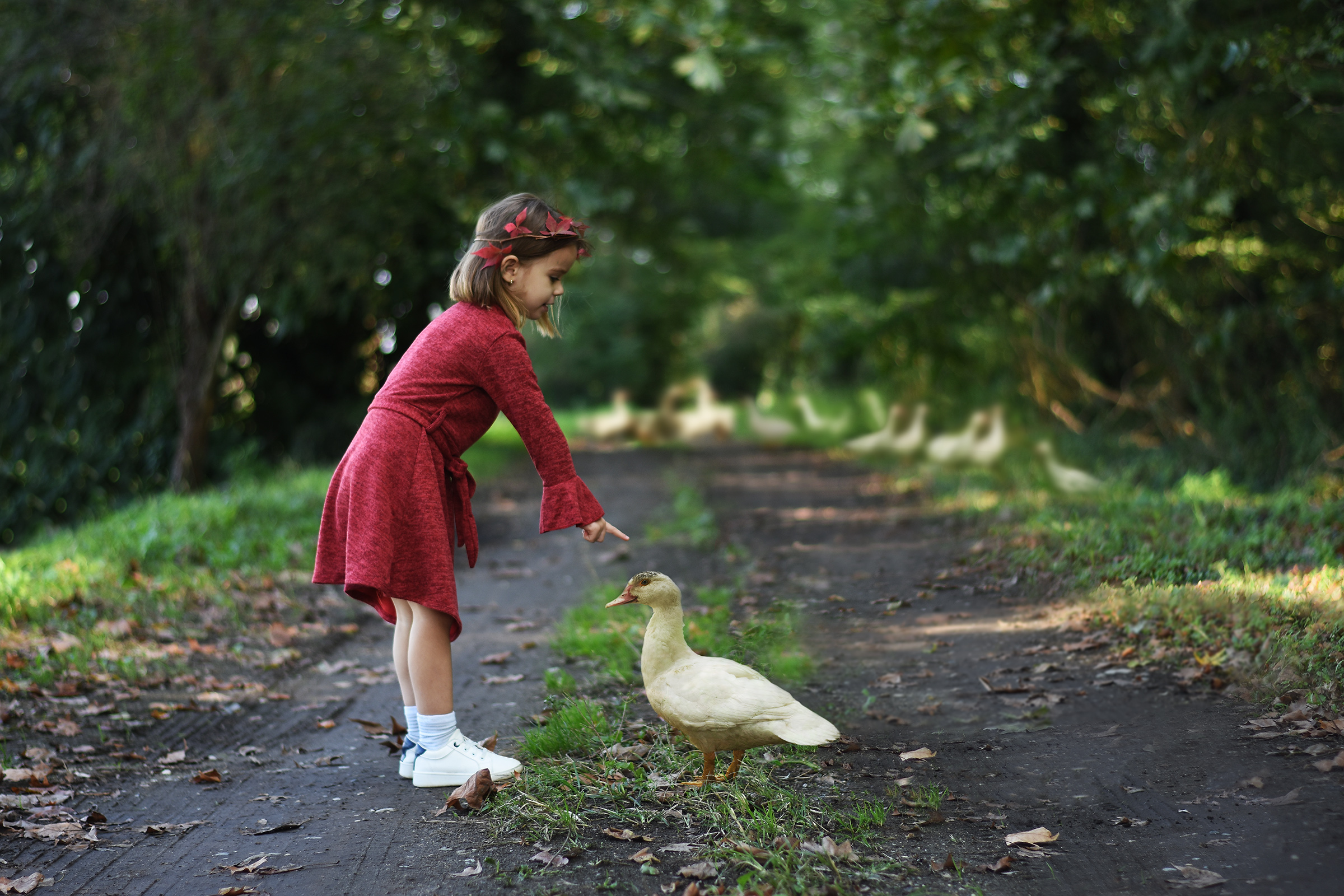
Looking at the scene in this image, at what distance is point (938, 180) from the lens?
1106 centimetres

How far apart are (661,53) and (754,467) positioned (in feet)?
17.7

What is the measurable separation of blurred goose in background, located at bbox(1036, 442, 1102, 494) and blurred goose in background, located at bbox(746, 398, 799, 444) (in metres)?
8.94

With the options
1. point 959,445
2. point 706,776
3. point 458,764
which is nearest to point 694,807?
point 706,776

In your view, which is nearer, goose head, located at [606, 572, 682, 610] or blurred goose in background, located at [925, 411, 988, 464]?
goose head, located at [606, 572, 682, 610]

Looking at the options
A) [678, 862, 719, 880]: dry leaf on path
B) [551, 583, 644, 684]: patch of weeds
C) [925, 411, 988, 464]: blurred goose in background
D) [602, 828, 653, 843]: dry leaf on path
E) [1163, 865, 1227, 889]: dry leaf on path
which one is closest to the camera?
[1163, 865, 1227, 889]: dry leaf on path

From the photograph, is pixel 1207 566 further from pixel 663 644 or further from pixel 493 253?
pixel 493 253

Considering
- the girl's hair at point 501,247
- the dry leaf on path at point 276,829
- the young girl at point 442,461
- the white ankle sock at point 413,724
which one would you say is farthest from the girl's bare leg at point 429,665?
the girl's hair at point 501,247

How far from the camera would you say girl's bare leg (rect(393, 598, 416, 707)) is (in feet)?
11.8

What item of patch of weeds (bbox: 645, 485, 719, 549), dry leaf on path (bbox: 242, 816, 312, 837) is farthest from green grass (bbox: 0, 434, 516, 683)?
patch of weeds (bbox: 645, 485, 719, 549)

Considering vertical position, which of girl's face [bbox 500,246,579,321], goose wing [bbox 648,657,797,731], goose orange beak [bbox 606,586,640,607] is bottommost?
goose wing [bbox 648,657,797,731]

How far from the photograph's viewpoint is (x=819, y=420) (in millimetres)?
17734

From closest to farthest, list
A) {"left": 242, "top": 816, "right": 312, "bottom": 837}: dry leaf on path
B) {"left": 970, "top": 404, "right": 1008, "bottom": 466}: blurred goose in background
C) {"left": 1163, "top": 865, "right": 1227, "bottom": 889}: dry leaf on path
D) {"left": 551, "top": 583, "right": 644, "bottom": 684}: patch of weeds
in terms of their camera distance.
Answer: {"left": 1163, "top": 865, "right": 1227, "bottom": 889}: dry leaf on path → {"left": 242, "top": 816, "right": 312, "bottom": 837}: dry leaf on path → {"left": 551, "top": 583, "right": 644, "bottom": 684}: patch of weeds → {"left": 970, "top": 404, "right": 1008, "bottom": 466}: blurred goose in background

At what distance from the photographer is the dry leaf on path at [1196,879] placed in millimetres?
2576

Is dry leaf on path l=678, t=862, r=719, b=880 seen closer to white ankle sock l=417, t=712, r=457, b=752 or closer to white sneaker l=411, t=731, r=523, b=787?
white sneaker l=411, t=731, r=523, b=787
